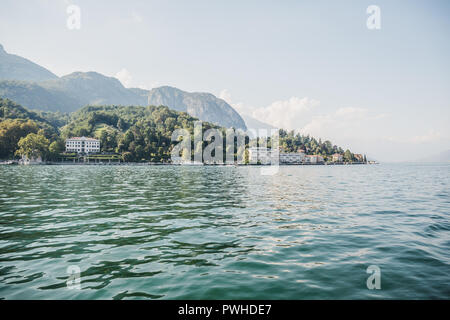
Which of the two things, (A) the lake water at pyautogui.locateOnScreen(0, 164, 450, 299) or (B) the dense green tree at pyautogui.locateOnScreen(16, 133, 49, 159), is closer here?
(A) the lake water at pyautogui.locateOnScreen(0, 164, 450, 299)

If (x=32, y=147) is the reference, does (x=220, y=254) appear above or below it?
below

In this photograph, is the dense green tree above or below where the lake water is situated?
above

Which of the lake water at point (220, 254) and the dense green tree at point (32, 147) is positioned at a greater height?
the dense green tree at point (32, 147)

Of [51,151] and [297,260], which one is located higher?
[51,151]

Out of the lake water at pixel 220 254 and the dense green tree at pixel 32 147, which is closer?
the lake water at pixel 220 254

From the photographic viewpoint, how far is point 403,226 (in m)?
16.4

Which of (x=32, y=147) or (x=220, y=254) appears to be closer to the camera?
(x=220, y=254)
